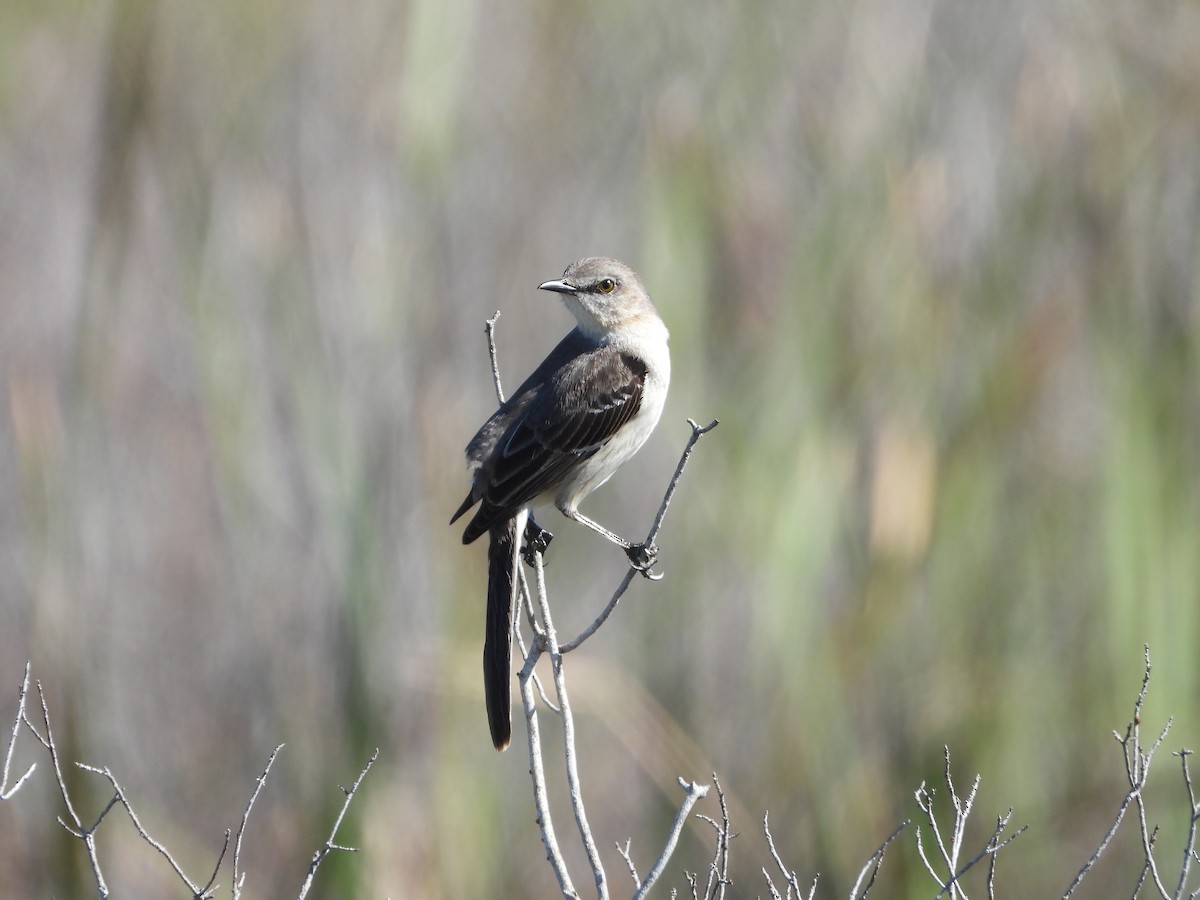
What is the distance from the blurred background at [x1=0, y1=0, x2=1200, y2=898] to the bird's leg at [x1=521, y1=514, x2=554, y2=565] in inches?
11.0

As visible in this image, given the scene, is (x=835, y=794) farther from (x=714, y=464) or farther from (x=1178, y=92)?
(x=1178, y=92)

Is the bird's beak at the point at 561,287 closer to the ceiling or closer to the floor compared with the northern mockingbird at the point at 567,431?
closer to the ceiling

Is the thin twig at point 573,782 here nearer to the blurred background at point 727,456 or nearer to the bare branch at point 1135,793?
the bare branch at point 1135,793

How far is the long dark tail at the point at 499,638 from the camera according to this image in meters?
4.18

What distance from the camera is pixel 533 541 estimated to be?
4586mm

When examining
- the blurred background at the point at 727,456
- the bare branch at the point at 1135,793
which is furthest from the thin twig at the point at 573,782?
the blurred background at the point at 727,456

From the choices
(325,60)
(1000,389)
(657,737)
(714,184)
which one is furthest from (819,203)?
(325,60)

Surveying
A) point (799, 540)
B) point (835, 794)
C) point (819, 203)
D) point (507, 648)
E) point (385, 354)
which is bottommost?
point (835, 794)

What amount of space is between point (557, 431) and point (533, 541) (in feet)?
1.29

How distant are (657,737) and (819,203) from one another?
6.91 ft

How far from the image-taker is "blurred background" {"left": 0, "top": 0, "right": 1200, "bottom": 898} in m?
4.65

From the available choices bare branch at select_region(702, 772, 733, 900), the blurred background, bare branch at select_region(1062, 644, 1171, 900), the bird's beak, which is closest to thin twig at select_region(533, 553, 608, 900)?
bare branch at select_region(702, 772, 733, 900)

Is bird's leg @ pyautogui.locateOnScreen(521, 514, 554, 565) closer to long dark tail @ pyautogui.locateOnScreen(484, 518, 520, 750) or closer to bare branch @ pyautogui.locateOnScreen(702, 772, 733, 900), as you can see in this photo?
long dark tail @ pyautogui.locateOnScreen(484, 518, 520, 750)

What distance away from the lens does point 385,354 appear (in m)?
5.15
